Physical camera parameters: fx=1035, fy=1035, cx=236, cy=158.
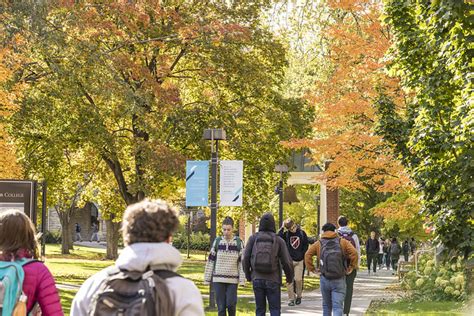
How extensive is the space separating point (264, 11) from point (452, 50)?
18.6 metres

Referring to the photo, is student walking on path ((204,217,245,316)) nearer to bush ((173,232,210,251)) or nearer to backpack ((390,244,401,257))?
backpack ((390,244,401,257))

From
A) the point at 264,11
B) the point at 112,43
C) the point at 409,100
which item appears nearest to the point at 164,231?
the point at 409,100

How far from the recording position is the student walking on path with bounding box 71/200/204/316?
4648mm

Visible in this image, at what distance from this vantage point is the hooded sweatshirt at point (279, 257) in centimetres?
1293

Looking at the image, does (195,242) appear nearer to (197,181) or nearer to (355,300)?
(355,300)

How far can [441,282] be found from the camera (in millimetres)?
21484

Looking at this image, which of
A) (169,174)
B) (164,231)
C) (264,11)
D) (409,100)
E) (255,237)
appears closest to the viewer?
(164,231)

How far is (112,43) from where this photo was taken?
27750mm

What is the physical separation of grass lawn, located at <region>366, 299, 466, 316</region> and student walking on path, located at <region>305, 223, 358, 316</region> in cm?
372

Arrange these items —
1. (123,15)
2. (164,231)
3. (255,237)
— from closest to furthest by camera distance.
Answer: (164,231)
(255,237)
(123,15)

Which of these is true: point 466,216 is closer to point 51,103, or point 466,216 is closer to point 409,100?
point 409,100

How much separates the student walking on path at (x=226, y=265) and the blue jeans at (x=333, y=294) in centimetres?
113

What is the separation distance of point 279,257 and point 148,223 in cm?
849

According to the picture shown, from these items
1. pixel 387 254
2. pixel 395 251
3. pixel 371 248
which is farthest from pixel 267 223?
pixel 387 254
